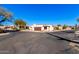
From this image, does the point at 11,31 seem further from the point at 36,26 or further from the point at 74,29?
the point at 74,29

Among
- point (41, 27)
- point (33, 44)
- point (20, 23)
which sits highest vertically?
point (20, 23)

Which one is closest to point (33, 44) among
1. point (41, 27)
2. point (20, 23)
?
point (41, 27)

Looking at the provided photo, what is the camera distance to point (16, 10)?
8.95 m

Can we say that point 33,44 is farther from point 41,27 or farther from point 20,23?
point 20,23

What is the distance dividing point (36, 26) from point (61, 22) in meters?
0.88

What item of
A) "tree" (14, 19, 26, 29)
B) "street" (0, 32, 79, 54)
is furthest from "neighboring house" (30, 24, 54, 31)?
"tree" (14, 19, 26, 29)

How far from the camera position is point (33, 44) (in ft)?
29.7

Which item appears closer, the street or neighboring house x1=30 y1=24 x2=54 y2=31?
the street

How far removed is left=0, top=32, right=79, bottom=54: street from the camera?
8758 millimetres

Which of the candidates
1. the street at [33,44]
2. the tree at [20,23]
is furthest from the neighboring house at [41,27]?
the tree at [20,23]

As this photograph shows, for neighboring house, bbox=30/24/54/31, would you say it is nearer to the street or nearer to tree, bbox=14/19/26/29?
the street

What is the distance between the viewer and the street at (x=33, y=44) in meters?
8.76
